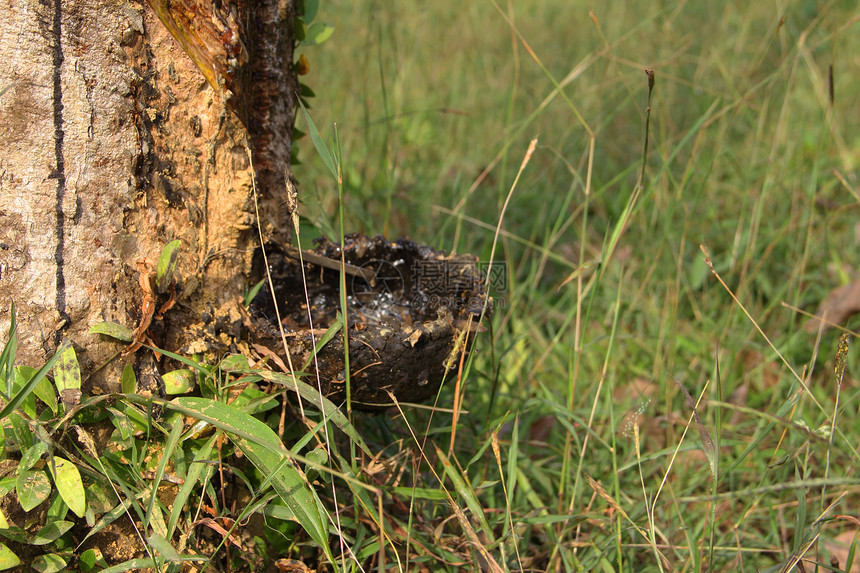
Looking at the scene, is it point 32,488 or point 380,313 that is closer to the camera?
point 32,488

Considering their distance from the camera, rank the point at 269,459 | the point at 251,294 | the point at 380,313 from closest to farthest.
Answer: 1. the point at 269,459
2. the point at 251,294
3. the point at 380,313

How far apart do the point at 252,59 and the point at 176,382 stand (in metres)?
0.67

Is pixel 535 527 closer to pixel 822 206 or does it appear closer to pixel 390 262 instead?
pixel 390 262

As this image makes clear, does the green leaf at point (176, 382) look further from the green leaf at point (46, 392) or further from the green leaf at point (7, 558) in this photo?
the green leaf at point (7, 558)

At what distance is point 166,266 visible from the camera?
43.6 inches

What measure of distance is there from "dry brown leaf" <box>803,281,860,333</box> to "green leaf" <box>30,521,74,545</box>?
2.19 m

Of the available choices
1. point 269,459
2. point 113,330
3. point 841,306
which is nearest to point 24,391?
point 113,330

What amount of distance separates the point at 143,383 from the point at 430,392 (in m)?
0.55

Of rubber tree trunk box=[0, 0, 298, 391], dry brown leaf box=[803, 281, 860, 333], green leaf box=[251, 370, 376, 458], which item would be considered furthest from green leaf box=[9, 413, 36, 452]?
dry brown leaf box=[803, 281, 860, 333]

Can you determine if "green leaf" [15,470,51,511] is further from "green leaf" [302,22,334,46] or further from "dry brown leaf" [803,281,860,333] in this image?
"dry brown leaf" [803,281,860,333]

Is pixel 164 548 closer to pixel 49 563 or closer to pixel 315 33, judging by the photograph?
pixel 49 563

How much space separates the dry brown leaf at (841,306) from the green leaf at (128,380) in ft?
6.78

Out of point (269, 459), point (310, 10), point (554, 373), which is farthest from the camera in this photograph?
point (554, 373)

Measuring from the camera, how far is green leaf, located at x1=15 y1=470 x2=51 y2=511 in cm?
98
